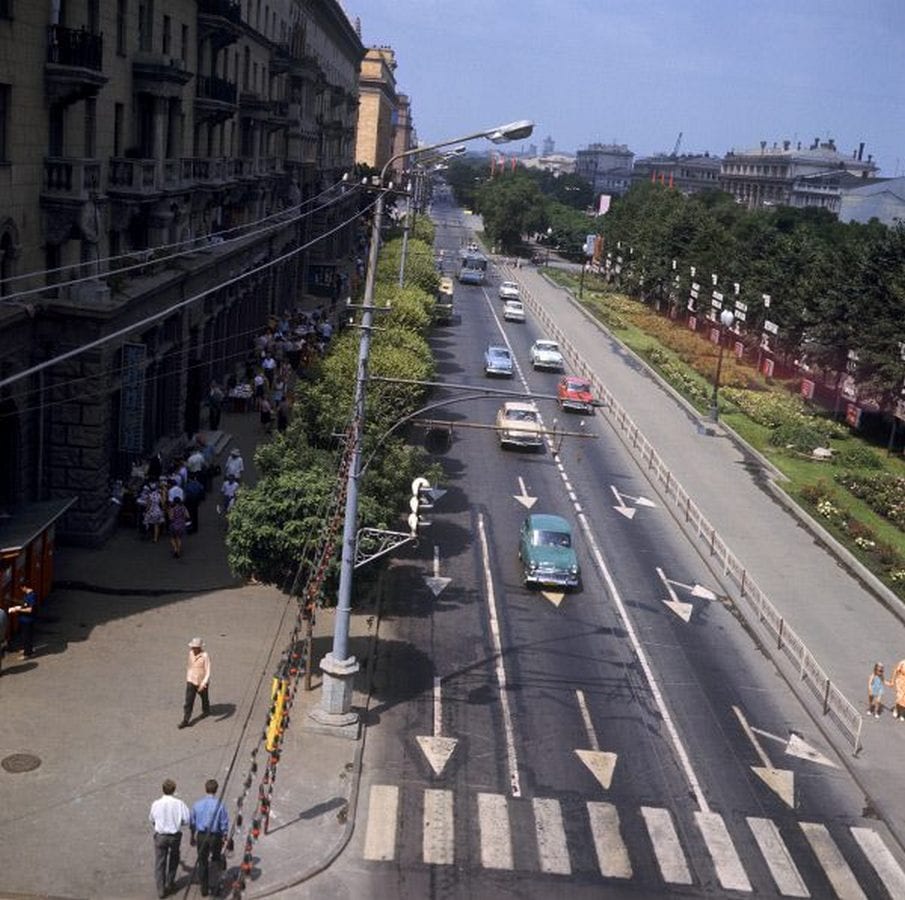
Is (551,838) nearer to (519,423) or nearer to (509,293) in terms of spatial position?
(519,423)

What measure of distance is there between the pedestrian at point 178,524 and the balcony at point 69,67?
986 centimetres

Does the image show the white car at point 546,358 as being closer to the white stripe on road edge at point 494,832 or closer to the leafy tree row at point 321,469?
the leafy tree row at point 321,469

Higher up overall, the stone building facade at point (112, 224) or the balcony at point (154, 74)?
the balcony at point (154, 74)

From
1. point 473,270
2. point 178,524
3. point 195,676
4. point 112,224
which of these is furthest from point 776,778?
point 473,270

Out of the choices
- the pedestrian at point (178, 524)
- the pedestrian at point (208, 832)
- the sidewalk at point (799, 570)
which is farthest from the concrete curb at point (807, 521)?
the pedestrian at point (208, 832)

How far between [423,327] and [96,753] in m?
36.8

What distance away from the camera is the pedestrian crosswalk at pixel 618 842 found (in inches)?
699

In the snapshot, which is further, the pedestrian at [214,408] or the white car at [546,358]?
the white car at [546,358]

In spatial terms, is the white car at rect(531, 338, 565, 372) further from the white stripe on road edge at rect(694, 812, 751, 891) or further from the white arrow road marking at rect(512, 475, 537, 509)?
the white stripe on road edge at rect(694, 812, 751, 891)

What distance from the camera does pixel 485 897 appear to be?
16.7m

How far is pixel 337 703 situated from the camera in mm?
21391

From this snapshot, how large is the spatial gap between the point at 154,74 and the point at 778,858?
26.5 meters

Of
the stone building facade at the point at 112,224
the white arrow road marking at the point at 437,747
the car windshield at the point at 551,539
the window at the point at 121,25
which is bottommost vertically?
the white arrow road marking at the point at 437,747

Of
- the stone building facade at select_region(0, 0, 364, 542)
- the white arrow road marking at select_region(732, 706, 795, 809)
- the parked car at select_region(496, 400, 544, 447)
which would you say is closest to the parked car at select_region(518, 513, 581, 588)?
the white arrow road marking at select_region(732, 706, 795, 809)
